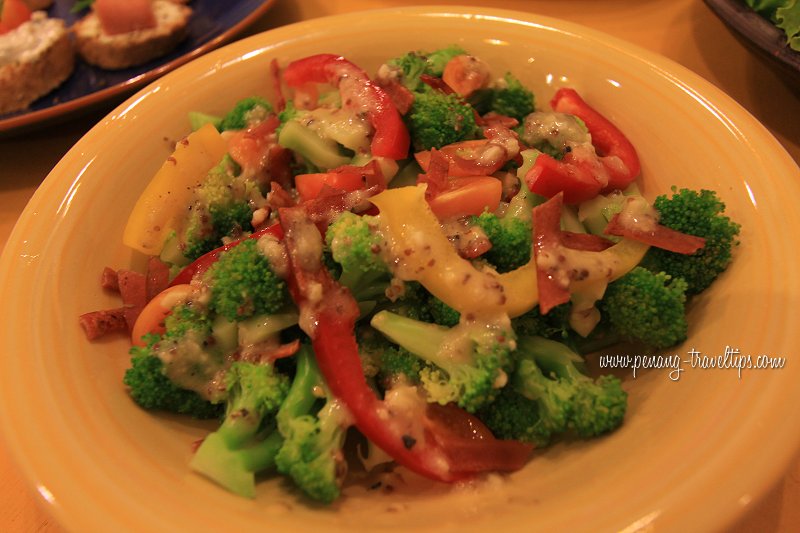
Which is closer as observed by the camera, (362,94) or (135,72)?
(362,94)

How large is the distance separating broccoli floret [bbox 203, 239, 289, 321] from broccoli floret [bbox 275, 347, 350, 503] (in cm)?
16

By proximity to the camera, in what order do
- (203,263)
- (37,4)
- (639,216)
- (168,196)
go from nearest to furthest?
(639,216) → (203,263) → (168,196) → (37,4)

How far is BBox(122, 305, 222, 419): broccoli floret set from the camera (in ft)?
4.24

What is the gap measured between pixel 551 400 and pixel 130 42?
7.34ft

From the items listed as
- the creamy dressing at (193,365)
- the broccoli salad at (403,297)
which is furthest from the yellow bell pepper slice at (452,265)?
the creamy dressing at (193,365)

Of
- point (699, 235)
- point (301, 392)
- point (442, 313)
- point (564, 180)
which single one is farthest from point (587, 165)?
point (301, 392)

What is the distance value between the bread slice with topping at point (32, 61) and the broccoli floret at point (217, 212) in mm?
1243

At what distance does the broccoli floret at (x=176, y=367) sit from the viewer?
1.29 meters

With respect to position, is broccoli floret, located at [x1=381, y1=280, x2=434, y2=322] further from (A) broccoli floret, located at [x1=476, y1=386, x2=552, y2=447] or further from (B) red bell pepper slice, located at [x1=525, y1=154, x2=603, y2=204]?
(B) red bell pepper slice, located at [x1=525, y1=154, x2=603, y2=204]

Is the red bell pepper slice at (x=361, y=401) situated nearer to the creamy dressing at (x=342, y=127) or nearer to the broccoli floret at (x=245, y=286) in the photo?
the broccoli floret at (x=245, y=286)

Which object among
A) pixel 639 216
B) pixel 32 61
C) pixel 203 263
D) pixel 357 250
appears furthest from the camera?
pixel 32 61

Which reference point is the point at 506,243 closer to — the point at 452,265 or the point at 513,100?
the point at 452,265

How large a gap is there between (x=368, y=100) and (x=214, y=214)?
53 cm

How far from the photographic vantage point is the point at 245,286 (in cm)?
128
